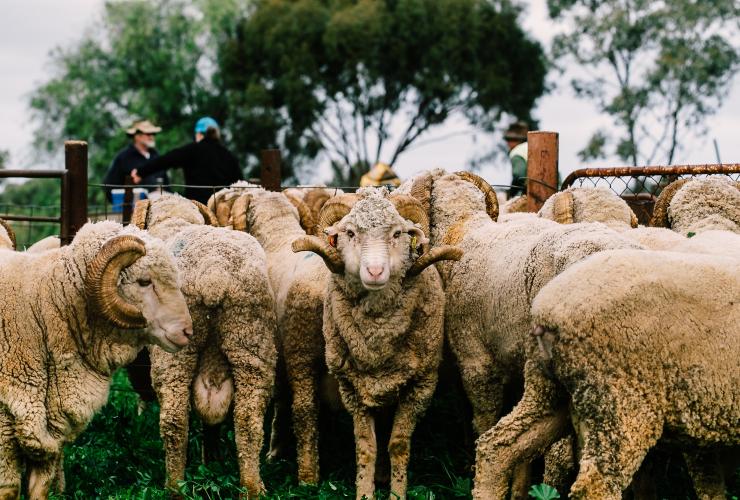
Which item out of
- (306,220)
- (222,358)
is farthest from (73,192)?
(222,358)

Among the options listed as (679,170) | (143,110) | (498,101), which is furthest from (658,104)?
(679,170)

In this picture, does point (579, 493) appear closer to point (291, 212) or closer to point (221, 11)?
point (291, 212)

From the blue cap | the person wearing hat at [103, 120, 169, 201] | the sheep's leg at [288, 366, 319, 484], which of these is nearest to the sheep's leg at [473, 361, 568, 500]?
the sheep's leg at [288, 366, 319, 484]

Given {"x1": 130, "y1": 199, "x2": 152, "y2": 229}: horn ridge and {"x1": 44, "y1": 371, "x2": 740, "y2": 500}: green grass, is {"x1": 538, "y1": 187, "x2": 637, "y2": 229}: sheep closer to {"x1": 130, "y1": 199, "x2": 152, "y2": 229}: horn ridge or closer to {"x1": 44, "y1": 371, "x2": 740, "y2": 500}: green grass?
{"x1": 44, "y1": 371, "x2": 740, "y2": 500}: green grass

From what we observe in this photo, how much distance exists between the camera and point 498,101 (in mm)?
34688

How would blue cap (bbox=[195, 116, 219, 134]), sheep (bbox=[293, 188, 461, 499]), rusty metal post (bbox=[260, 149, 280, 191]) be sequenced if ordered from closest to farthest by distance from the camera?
sheep (bbox=[293, 188, 461, 499]) → rusty metal post (bbox=[260, 149, 280, 191]) → blue cap (bbox=[195, 116, 219, 134])

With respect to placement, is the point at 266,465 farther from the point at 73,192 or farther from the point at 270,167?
the point at 270,167

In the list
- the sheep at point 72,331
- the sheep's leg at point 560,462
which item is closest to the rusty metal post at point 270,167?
the sheep at point 72,331

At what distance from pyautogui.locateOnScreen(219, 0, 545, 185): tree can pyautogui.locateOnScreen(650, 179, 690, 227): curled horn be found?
25825 millimetres

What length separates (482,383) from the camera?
21.6 ft

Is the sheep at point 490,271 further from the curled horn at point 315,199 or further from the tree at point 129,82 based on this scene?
the tree at point 129,82

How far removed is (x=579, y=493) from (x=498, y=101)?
31.0m

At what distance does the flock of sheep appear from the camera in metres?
4.50

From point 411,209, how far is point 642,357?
289cm
